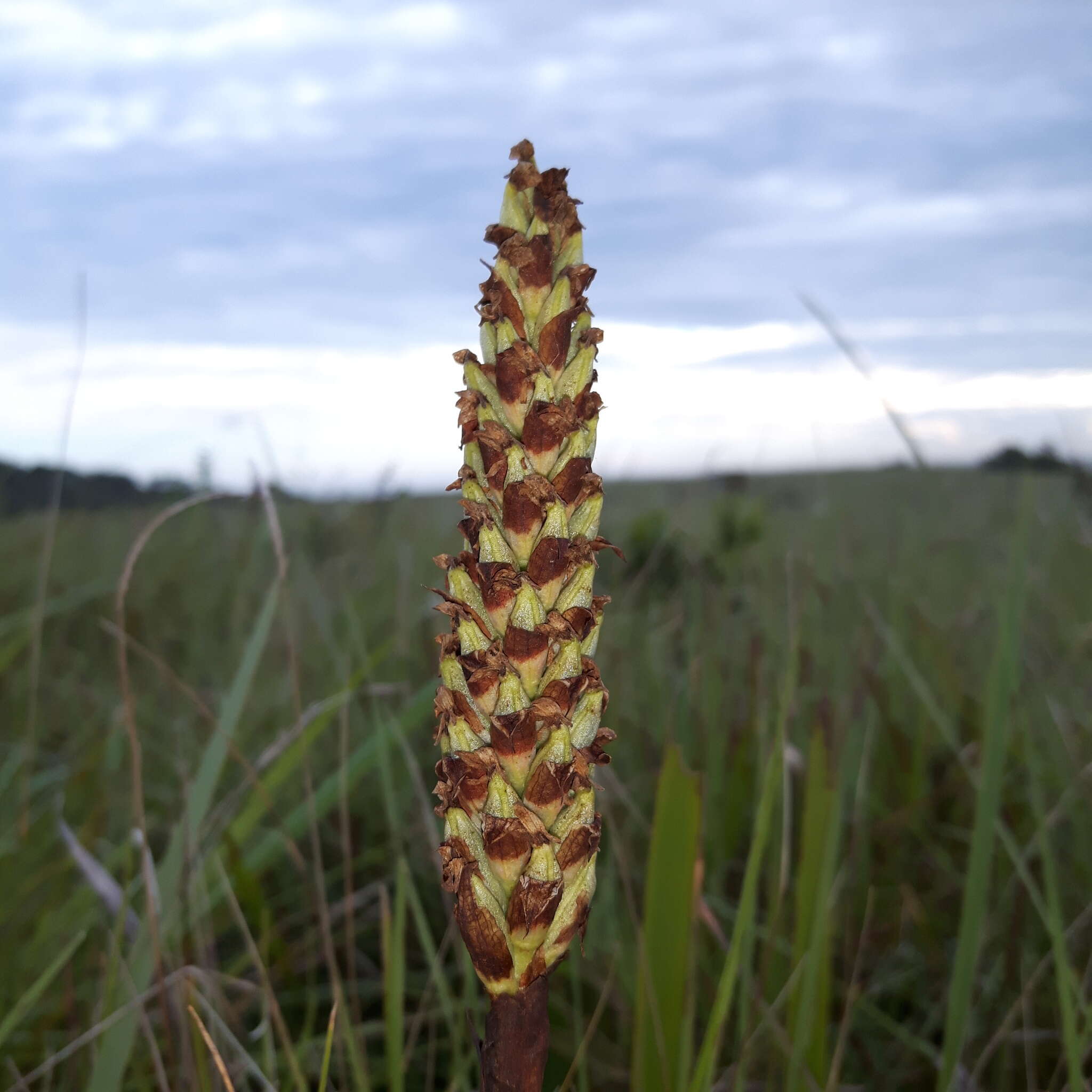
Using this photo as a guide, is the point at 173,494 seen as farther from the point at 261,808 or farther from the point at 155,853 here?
the point at 261,808

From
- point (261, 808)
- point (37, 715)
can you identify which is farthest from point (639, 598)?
point (261, 808)

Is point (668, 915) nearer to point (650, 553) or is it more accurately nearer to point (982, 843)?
point (982, 843)

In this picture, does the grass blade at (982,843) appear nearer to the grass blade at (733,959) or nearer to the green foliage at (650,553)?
the grass blade at (733,959)

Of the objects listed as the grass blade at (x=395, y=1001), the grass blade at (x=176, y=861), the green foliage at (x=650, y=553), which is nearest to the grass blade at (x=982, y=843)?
the grass blade at (x=395, y=1001)

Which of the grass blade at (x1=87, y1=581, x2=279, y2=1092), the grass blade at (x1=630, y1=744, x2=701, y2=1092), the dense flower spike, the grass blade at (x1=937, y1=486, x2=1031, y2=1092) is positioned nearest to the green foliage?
the grass blade at (x1=87, y1=581, x2=279, y2=1092)

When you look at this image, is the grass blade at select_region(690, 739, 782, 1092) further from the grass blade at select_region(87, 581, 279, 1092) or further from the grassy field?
the grass blade at select_region(87, 581, 279, 1092)

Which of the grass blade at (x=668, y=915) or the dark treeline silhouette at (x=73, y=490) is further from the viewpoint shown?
the dark treeline silhouette at (x=73, y=490)
